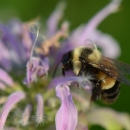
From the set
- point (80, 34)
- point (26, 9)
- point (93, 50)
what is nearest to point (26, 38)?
point (80, 34)

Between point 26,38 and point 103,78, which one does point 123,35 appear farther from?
point 103,78

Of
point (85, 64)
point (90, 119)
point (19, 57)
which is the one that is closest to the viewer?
point (85, 64)

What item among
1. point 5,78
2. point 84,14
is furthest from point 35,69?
point 84,14

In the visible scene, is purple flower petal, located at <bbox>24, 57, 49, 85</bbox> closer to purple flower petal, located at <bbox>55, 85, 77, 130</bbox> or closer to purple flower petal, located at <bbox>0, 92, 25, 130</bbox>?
purple flower petal, located at <bbox>0, 92, 25, 130</bbox>

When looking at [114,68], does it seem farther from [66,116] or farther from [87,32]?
[87,32]

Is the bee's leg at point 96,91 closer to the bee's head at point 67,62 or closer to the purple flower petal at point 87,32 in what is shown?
the bee's head at point 67,62

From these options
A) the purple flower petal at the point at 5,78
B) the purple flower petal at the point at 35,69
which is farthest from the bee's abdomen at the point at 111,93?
the purple flower petal at the point at 5,78
